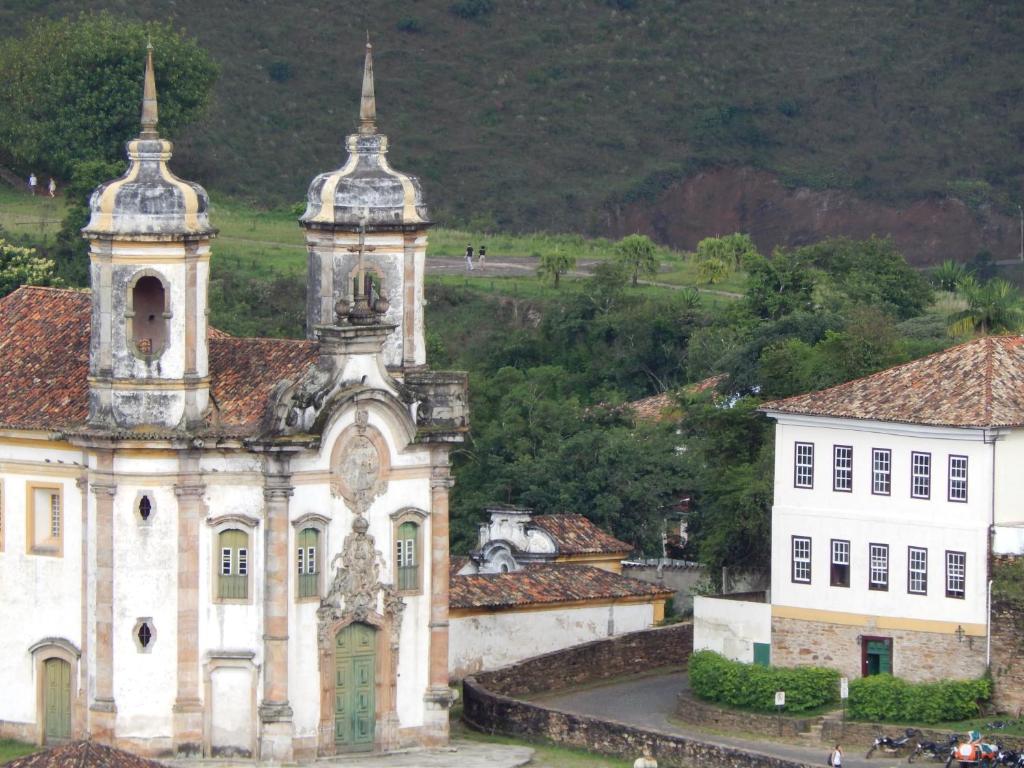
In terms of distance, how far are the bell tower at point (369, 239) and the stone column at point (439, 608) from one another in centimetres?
291

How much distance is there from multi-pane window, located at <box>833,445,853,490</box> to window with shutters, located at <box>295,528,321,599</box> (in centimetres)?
1156

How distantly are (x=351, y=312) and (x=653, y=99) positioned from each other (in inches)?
3161

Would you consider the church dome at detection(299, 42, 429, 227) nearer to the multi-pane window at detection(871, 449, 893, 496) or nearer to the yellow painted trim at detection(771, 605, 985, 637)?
the multi-pane window at detection(871, 449, 893, 496)

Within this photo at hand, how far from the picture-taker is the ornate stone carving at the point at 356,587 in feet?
225

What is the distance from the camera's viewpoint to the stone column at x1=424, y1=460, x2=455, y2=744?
229ft

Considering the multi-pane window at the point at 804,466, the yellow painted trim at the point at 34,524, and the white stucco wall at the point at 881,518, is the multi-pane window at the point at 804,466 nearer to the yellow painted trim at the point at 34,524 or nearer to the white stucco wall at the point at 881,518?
the white stucco wall at the point at 881,518

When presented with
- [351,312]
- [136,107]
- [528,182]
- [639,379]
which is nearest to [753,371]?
[639,379]

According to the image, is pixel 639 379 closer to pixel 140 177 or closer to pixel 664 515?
pixel 664 515

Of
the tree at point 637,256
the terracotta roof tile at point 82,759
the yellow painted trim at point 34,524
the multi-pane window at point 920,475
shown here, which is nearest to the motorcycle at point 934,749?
the multi-pane window at point 920,475

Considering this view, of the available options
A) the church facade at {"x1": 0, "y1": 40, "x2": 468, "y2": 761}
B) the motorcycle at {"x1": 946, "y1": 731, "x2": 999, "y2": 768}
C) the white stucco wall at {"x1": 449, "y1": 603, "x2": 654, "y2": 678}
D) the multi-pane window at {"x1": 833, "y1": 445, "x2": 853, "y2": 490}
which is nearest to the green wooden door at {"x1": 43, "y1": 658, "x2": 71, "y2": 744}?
the church facade at {"x1": 0, "y1": 40, "x2": 468, "y2": 761}

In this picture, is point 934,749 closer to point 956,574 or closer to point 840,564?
point 956,574

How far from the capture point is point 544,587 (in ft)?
254

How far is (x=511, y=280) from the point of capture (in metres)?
116

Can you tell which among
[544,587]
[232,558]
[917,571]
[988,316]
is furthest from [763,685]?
[988,316]
